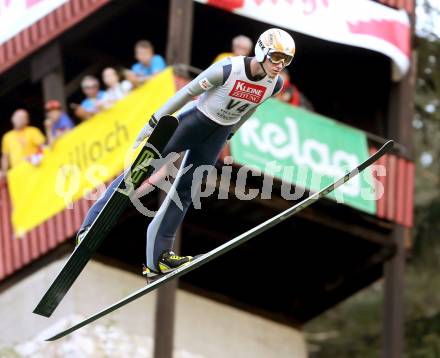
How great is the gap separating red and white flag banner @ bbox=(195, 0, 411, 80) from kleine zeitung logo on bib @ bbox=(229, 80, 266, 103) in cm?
582

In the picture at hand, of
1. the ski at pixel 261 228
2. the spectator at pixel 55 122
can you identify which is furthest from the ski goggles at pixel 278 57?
the spectator at pixel 55 122

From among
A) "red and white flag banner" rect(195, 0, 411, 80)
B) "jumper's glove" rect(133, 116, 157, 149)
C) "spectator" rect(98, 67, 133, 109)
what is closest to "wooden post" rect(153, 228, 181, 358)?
"spectator" rect(98, 67, 133, 109)

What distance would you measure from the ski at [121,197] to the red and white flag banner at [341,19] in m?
5.51

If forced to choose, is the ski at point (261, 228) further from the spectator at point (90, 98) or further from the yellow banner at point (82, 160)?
the spectator at point (90, 98)

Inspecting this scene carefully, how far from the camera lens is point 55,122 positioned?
1755 cm

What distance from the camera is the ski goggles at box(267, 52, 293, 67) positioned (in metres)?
11.1

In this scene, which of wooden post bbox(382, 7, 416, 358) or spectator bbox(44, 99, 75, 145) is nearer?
spectator bbox(44, 99, 75, 145)

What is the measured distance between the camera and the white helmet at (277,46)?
11055 millimetres

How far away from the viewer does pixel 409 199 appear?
1858cm

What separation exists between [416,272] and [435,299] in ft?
3.95

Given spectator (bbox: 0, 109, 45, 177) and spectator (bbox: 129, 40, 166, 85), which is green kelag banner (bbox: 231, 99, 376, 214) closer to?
spectator (bbox: 129, 40, 166, 85)

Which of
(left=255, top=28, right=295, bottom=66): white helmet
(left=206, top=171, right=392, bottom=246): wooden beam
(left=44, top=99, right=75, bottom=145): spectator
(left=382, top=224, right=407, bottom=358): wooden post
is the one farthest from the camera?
(left=382, top=224, right=407, bottom=358): wooden post

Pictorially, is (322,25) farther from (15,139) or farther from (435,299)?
(435,299)

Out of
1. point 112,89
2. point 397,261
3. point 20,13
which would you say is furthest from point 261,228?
point 397,261
